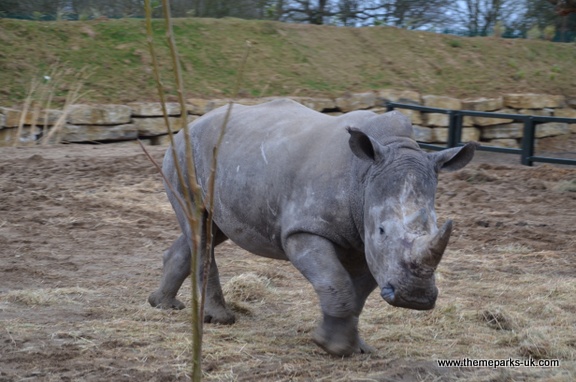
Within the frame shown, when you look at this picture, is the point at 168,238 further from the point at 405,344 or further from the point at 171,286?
the point at 405,344

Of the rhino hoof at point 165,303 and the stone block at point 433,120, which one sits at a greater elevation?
the stone block at point 433,120

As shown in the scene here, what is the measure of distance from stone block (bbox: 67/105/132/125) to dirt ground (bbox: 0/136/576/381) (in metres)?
3.33

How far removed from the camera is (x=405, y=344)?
5.06 metres

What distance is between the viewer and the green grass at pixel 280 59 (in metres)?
16.2

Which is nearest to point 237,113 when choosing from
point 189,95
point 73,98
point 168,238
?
point 168,238

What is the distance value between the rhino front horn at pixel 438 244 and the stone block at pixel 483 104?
1486 centimetres

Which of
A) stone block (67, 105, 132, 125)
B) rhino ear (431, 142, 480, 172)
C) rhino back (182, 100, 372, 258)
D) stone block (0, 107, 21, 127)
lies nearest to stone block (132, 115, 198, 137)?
stone block (67, 105, 132, 125)

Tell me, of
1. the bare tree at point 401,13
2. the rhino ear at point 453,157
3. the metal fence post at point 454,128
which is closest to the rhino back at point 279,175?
the rhino ear at point 453,157

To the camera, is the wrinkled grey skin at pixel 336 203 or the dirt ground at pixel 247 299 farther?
the dirt ground at pixel 247 299

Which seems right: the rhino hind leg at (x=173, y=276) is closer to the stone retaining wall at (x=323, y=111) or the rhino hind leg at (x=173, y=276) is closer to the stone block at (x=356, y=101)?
the stone retaining wall at (x=323, y=111)

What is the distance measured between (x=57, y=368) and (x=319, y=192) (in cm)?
161

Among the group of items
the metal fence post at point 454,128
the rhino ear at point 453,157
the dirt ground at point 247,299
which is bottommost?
the dirt ground at point 247,299

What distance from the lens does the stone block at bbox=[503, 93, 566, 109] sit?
19.1 metres

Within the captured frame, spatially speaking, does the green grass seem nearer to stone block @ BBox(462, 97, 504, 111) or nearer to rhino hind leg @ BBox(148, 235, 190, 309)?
stone block @ BBox(462, 97, 504, 111)
